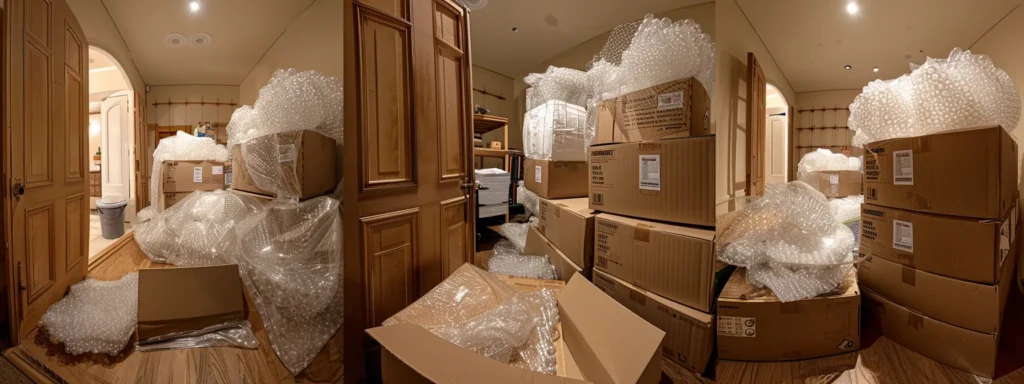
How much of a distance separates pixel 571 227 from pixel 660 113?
0.65m

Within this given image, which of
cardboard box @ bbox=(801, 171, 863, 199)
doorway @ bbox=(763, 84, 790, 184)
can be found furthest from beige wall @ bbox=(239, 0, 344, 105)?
doorway @ bbox=(763, 84, 790, 184)

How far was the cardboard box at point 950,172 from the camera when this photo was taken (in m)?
0.95

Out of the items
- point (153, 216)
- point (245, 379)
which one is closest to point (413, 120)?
point (245, 379)

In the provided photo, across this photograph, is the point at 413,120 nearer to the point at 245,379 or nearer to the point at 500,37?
the point at 245,379

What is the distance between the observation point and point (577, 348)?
80cm

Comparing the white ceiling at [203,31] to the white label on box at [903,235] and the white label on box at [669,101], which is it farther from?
the white label on box at [903,235]

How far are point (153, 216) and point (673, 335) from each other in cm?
271

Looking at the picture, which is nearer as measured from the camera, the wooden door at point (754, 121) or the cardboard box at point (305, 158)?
the cardboard box at point (305, 158)

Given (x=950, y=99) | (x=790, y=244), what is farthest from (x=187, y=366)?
(x=950, y=99)

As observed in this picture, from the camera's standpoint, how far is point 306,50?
1.54 metres

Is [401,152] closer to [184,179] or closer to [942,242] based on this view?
[184,179]

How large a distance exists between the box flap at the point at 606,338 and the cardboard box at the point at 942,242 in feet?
4.05

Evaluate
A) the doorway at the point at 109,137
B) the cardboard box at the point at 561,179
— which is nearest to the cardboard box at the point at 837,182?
the cardboard box at the point at 561,179

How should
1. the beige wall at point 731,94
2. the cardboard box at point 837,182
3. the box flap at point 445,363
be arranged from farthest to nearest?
the cardboard box at point 837,182, the beige wall at point 731,94, the box flap at point 445,363
